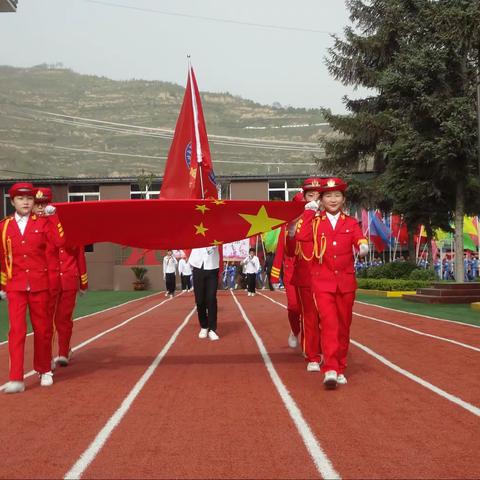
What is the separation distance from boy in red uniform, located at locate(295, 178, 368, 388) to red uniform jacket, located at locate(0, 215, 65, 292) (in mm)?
2938

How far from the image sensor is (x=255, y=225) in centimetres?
821

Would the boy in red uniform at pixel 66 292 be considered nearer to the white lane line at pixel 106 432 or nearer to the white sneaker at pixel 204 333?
the white lane line at pixel 106 432

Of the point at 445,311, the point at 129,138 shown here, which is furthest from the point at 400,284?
the point at 129,138

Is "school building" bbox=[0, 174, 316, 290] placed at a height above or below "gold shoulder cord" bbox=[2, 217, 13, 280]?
above

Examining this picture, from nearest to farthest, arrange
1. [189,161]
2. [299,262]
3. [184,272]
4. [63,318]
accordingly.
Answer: [299,262] → [63,318] → [189,161] → [184,272]

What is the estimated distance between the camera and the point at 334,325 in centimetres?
674

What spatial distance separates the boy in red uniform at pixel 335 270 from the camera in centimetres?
675

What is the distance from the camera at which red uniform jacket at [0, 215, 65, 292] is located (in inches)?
275

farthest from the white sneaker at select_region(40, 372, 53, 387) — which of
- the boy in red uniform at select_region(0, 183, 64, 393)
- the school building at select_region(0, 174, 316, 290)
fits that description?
the school building at select_region(0, 174, 316, 290)

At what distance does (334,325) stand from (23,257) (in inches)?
132

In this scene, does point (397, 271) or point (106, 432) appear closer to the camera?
point (106, 432)

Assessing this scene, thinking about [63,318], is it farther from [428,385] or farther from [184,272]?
[184,272]

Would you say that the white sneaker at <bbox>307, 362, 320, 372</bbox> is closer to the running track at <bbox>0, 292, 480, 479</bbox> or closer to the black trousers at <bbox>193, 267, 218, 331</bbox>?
the running track at <bbox>0, 292, 480, 479</bbox>

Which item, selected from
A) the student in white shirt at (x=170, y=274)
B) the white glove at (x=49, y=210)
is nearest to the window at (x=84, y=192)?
the student in white shirt at (x=170, y=274)
